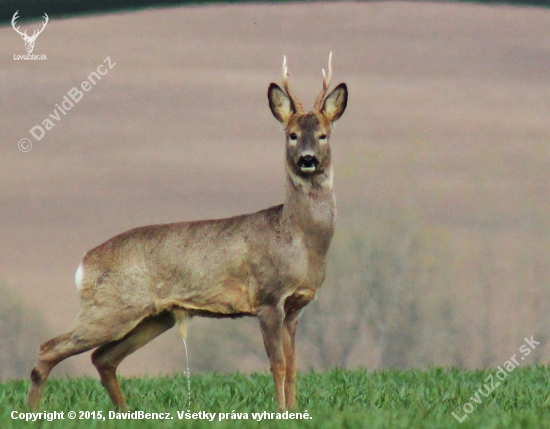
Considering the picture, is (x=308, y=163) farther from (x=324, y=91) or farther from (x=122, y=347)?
(x=122, y=347)

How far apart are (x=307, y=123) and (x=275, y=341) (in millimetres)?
2050

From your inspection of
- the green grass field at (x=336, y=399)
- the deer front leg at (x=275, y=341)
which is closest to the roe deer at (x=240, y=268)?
the deer front leg at (x=275, y=341)

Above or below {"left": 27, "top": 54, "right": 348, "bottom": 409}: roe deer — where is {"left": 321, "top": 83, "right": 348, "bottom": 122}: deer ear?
above

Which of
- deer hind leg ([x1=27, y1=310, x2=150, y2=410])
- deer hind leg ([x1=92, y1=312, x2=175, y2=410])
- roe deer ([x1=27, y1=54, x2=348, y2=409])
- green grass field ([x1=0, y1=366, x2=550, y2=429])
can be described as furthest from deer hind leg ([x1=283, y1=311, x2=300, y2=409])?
deer hind leg ([x1=27, y1=310, x2=150, y2=410])

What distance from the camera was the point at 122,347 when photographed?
9.91 meters

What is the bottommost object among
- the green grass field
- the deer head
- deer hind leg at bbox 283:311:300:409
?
the green grass field

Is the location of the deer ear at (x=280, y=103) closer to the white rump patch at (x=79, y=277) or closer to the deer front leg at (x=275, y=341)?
the deer front leg at (x=275, y=341)

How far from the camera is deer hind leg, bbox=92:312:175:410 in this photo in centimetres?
988

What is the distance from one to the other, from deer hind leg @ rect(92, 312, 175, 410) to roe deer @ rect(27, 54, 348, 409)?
8 cm

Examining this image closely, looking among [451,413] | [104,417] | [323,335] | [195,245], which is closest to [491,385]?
[451,413]

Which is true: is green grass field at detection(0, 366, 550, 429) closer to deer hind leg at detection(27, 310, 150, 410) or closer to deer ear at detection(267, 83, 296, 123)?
deer hind leg at detection(27, 310, 150, 410)

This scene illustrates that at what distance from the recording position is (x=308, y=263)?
A: 9.34m

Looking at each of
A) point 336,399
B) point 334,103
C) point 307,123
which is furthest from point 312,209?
point 336,399

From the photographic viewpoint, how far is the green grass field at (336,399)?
7816 mm
